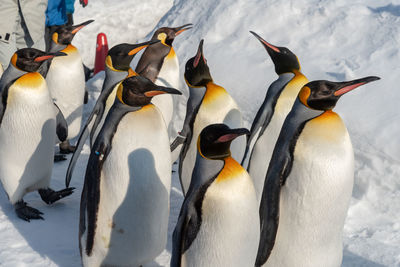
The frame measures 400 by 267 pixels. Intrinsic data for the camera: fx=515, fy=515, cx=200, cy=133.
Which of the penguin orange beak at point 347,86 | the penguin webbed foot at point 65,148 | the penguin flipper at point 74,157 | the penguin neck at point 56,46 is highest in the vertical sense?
the penguin orange beak at point 347,86

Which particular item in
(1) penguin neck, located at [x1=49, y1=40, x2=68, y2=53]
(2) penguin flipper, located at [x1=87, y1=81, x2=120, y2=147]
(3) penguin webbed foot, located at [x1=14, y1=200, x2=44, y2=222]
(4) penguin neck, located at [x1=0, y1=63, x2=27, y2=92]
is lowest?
(3) penguin webbed foot, located at [x1=14, y1=200, x2=44, y2=222]

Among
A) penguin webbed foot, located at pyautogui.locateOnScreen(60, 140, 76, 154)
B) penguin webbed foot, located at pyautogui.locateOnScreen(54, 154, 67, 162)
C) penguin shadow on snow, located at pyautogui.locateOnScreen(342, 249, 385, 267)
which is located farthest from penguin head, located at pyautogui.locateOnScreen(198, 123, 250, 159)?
penguin webbed foot, located at pyautogui.locateOnScreen(60, 140, 76, 154)

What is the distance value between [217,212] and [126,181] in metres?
0.63

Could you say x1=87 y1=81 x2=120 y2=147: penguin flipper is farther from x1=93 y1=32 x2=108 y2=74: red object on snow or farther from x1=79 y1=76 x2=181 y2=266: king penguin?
x1=93 y1=32 x2=108 y2=74: red object on snow

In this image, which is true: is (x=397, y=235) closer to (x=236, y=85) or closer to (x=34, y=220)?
(x=236, y=85)

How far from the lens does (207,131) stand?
206 cm

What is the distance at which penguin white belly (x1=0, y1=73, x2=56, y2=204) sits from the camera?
322cm

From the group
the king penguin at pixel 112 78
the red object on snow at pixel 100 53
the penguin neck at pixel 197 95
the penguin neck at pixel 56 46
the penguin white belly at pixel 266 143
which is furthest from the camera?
the red object on snow at pixel 100 53

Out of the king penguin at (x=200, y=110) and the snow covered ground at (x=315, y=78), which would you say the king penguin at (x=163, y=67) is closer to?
the snow covered ground at (x=315, y=78)

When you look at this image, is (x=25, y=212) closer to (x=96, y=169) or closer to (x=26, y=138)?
(x=26, y=138)

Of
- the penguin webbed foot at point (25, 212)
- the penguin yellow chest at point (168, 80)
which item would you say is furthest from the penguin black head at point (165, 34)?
the penguin webbed foot at point (25, 212)

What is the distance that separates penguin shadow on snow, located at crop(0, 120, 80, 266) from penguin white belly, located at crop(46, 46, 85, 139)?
99 centimetres

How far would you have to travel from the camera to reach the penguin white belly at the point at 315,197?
7.84 ft

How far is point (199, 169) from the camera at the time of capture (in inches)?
84.4
